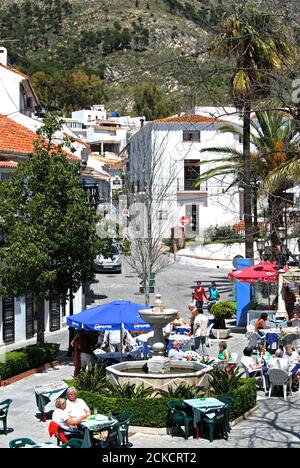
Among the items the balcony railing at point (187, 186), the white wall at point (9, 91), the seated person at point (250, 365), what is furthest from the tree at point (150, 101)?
the seated person at point (250, 365)

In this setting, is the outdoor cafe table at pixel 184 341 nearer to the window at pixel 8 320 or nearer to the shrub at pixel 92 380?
the shrub at pixel 92 380

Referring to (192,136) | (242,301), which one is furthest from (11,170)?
(192,136)

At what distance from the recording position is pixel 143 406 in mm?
14906

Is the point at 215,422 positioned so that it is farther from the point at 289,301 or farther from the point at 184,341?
the point at 289,301

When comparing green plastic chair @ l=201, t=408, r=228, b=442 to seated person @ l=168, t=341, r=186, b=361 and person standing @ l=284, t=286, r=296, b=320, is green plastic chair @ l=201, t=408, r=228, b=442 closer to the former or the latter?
seated person @ l=168, t=341, r=186, b=361

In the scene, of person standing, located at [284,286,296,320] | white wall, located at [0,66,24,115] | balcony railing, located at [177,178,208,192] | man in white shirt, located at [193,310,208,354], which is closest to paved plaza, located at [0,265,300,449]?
man in white shirt, located at [193,310,208,354]

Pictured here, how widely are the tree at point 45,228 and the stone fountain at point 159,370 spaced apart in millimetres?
4780

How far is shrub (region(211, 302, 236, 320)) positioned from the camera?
26837 millimetres

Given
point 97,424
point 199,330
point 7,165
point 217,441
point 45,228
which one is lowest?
point 217,441

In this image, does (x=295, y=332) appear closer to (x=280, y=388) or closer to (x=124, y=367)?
(x=280, y=388)

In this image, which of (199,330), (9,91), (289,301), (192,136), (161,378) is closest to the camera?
(161,378)

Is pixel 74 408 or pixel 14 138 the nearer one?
pixel 74 408

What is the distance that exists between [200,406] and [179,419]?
0.50 metres

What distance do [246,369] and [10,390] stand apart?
544 cm
